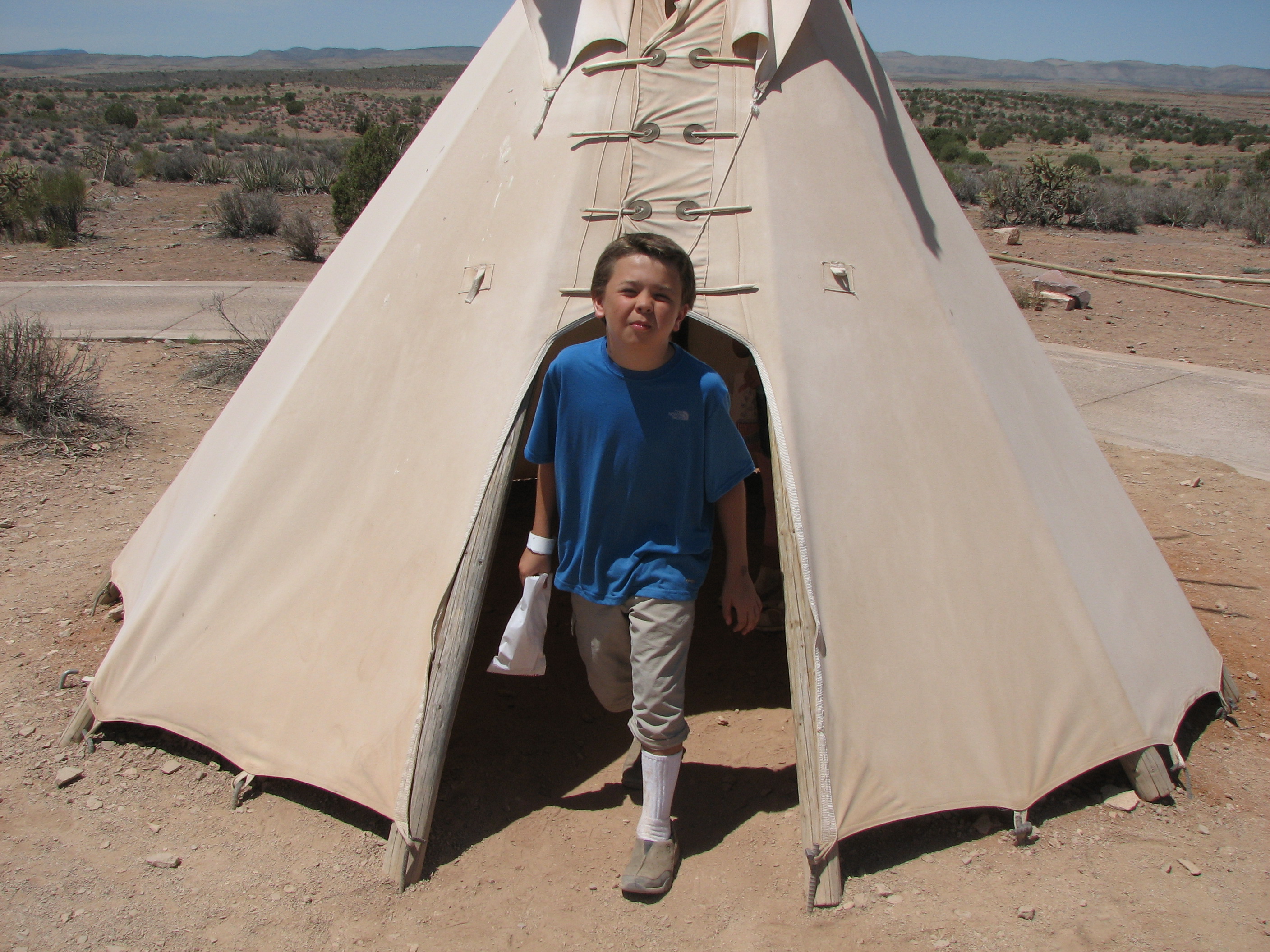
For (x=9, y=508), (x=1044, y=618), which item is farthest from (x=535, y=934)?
(x=9, y=508)

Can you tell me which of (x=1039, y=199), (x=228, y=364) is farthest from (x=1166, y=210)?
(x=228, y=364)

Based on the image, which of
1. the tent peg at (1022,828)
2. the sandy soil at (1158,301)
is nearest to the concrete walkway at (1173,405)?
the sandy soil at (1158,301)

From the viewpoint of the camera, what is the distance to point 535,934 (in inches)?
94.2

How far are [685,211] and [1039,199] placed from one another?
16.0 metres

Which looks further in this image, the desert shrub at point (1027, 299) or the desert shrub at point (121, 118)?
the desert shrub at point (121, 118)

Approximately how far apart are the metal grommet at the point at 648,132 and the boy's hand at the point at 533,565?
1379 millimetres

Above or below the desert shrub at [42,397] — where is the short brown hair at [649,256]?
above

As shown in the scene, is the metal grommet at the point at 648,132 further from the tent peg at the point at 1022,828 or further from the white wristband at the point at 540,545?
the tent peg at the point at 1022,828

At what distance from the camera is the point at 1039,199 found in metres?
16.9

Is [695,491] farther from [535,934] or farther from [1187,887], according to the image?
[1187,887]

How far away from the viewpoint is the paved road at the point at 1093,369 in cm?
645

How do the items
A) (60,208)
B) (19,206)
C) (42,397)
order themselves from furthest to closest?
1. (19,206)
2. (60,208)
3. (42,397)

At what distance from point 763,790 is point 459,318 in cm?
174

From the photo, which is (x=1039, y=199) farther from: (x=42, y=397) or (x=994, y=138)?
(x=994, y=138)
